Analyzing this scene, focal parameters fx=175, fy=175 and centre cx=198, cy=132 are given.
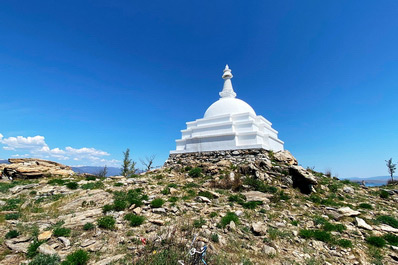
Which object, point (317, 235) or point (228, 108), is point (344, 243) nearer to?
point (317, 235)

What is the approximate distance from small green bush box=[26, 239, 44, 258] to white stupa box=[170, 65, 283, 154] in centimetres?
1403

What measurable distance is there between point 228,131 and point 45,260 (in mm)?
15497

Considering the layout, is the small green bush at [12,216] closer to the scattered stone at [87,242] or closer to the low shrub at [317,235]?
the scattered stone at [87,242]

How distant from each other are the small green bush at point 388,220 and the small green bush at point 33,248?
11533 millimetres

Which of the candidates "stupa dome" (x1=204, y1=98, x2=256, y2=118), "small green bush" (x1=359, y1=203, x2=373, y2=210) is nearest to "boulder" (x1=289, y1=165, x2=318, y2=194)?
"small green bush" (x1=359, y1=203, x2=373, y2=210)

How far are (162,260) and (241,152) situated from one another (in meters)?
12.8

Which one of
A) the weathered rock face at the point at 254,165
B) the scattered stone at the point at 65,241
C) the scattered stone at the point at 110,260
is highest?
the weathered rock face at the point at 254,165

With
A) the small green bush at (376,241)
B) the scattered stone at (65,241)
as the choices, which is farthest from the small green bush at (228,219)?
the scattered stone at (65,241)

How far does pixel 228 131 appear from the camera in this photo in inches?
695

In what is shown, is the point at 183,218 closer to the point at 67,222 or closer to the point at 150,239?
the point at 150,239

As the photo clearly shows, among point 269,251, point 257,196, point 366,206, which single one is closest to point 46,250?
point 269,251

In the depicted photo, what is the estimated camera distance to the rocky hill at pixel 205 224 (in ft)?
14.3

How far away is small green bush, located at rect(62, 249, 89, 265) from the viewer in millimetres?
3824

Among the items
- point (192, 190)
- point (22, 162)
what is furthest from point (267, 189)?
point (22, 162)
